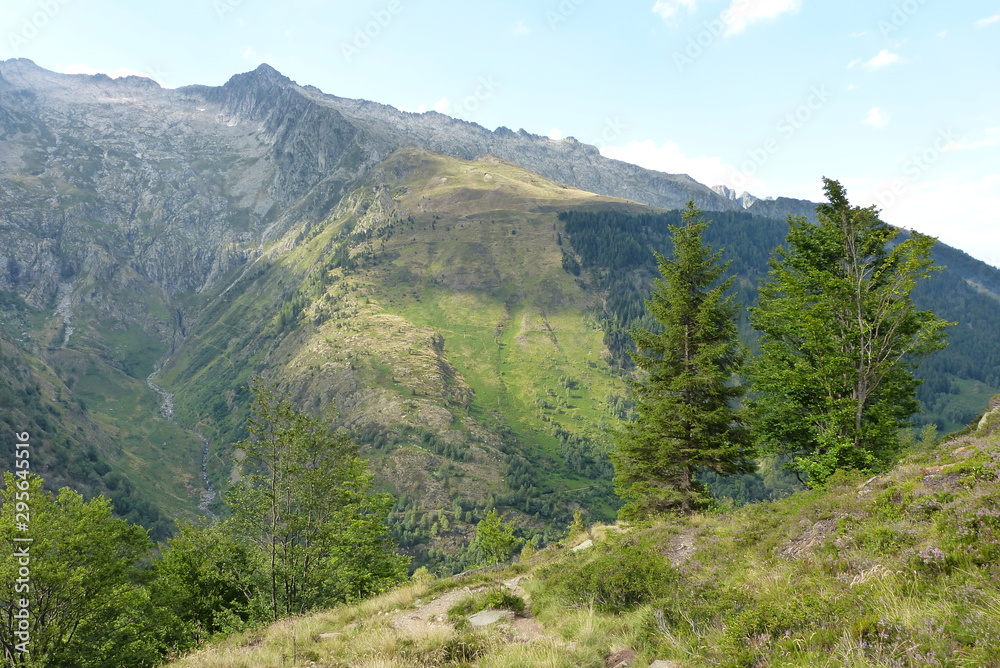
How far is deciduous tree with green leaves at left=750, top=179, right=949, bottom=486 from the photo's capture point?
19172mm

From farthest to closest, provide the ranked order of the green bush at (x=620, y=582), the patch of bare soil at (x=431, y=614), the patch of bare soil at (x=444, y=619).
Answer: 1. the patch of bare soil at (x=431, y=614)
2. the green bush at (x=620, y=582)
3. the patch of bare soil at (x=444, y=619)

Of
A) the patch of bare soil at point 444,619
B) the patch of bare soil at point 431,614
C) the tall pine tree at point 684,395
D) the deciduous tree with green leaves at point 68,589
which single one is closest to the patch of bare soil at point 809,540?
the patch of bare soil at point 444,619

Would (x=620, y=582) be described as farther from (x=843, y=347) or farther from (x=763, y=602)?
(x=843, y=347)

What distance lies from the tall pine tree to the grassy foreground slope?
6570 millimetres

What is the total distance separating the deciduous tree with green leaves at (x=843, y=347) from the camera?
755 inches

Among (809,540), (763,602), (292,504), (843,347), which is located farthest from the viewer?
(292,504)

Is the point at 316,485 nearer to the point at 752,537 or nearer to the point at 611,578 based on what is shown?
the point at 611,578

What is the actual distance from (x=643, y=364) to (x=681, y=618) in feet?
53.7

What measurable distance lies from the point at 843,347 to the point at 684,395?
23.4ft

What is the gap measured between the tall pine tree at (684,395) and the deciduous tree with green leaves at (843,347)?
173cm

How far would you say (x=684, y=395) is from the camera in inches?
930

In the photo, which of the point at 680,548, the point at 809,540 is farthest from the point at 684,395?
the point at 809,540

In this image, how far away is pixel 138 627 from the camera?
2498cm

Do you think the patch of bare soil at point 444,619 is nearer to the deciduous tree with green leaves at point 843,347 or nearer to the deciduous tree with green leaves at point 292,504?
the deciduous tree with green leaves at point 292,504
